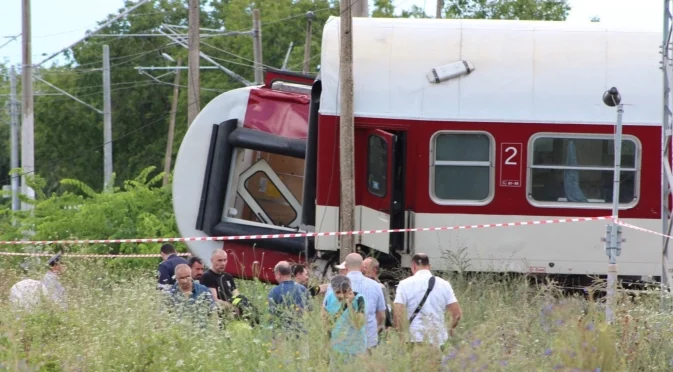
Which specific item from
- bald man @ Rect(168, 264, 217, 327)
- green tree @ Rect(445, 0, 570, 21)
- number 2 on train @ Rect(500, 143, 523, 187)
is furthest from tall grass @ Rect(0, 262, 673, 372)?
green tree @ Rect(445, 0, 570, 21)

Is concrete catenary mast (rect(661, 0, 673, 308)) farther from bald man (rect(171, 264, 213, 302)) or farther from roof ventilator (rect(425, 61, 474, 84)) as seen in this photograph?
bald man (rect(171, 264, 213, 302))

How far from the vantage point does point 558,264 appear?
13.8 metres

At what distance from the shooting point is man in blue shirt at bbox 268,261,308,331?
9.70m

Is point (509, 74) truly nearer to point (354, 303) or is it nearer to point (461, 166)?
point (461, 166)

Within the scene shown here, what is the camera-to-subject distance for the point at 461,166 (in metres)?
14.0

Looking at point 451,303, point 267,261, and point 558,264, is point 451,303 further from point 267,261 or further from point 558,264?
point 267,261

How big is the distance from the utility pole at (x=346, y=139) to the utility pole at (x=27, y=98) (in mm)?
13395

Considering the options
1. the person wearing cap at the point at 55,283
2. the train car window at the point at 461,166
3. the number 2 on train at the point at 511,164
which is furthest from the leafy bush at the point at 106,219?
the number 2 on train at the point at 511,164

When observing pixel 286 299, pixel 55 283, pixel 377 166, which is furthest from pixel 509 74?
pixel 55 283

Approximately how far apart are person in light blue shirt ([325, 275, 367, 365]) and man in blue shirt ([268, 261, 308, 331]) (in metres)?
0.34

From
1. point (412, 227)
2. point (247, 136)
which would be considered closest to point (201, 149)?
point (247, 136)

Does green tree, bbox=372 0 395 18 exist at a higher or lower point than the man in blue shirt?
higher

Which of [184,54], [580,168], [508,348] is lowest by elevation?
[508,348]

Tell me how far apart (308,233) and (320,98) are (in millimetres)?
1627
